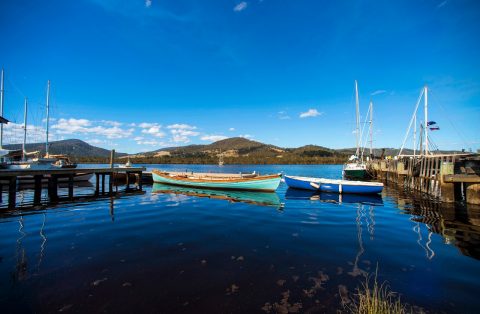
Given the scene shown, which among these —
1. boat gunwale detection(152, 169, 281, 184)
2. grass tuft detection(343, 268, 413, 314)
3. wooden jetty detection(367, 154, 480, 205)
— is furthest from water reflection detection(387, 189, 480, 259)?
boat gunwale detection(152, 169, 281, 184)

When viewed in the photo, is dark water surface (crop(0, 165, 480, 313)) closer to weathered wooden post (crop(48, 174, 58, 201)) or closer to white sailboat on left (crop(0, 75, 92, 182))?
weathered wooden post (crop(48, 174, 58, 201))

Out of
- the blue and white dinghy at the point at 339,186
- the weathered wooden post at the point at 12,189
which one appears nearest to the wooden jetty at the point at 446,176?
the blue and white dinghy at the point at 339,186

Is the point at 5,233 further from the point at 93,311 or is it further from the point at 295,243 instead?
the point at 295,243

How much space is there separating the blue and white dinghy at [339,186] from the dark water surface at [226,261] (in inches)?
370

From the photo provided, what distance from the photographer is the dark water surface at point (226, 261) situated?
560 cm

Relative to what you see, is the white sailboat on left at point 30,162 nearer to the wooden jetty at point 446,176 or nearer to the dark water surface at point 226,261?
the dark water surface at point 226,261

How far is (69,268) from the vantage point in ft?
23.6

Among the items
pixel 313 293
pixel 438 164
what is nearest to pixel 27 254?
pixel 313 293

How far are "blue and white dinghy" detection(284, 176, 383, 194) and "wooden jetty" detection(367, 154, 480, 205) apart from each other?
5.01 meters

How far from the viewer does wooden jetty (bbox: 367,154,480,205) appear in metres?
18.3

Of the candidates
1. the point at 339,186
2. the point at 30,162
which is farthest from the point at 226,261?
the point at 30,162

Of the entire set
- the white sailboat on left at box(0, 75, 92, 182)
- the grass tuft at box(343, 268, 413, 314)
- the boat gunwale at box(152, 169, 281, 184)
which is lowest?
the grass tuft at box(343, 268, 413, 314)

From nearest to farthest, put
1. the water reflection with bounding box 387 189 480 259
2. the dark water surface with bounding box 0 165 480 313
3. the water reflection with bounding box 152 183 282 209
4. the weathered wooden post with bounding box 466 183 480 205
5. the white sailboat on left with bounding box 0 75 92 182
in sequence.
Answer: the dark water surface with bounding box 0 165 480 313 → the water reflection with bounding box 387 189 480 259 → the weathered wooden post with bounding box 466 183 480 205 → the water reflection with bounding box 152 183 282 209 → the white sailboat on left with bounding box 0 75 92 182

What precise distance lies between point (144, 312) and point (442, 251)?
10.7 meters
